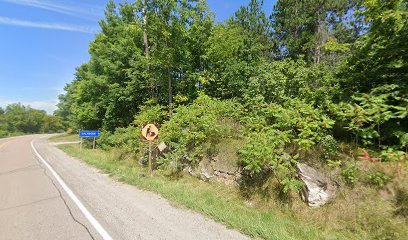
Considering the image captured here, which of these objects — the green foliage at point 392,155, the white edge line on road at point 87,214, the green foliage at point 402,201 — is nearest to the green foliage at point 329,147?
the green foliage at point 392,155

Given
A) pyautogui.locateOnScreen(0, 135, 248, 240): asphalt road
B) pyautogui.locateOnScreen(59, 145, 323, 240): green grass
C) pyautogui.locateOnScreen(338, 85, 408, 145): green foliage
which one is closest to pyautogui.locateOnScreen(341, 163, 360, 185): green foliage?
pyautogui.locateOnScreen(338, 85, 408, 145): green foliage

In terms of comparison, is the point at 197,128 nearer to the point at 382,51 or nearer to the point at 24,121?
the point at 382,51

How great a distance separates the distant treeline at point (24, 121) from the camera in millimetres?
76800

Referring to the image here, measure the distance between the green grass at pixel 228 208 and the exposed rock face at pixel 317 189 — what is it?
60 centimetres

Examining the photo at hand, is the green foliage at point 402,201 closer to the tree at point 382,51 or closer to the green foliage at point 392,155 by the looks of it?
the green foliage at point 392,155

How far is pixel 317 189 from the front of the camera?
16.6ft

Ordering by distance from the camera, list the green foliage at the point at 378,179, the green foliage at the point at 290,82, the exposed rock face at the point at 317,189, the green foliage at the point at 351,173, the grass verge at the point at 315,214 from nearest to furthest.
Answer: the grass verge at the point at 315,214, the green foliage at the point at 378,179, the green foliage at the point at 351,173, the exposed rock face at the point at 317,189, the green foliage at the point at 290,82

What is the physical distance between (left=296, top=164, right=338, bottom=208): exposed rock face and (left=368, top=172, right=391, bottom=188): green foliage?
720 millimetres

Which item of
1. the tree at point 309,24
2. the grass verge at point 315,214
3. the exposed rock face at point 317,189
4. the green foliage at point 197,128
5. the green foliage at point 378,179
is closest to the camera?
the grass verge at point 315,214

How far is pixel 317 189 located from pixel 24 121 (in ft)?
333

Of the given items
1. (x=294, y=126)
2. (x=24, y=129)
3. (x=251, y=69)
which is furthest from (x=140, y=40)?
(x=24, y=129)

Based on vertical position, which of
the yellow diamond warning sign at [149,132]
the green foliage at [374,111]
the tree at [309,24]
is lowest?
the yellow diamond warning sign at [149,132]

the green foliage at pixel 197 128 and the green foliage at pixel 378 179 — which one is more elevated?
the green foliage at pixel 197 128

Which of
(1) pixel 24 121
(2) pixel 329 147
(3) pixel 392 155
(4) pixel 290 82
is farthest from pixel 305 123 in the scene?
(1) pixel 24 121
